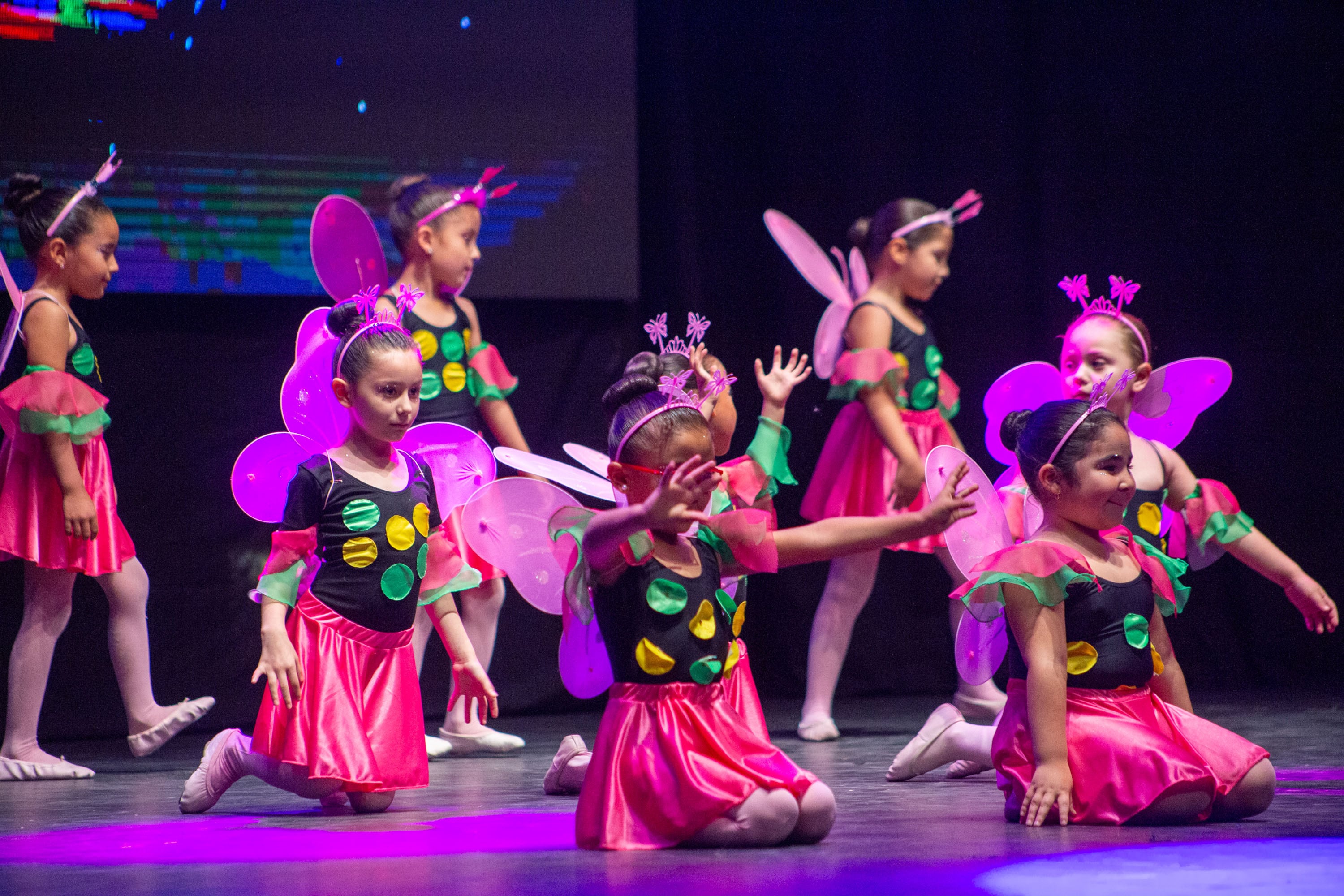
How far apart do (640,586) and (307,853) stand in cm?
68

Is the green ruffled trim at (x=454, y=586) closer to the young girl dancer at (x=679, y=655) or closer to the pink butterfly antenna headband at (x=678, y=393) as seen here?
the pink butterfly antenna headband at (x=678, y=393)

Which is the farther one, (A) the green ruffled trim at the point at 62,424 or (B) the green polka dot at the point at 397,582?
(A) the green ruffled trim at the point at 62,424

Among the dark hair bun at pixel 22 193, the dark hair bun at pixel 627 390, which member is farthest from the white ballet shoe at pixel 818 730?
the dark hair bun at pixel 22 193

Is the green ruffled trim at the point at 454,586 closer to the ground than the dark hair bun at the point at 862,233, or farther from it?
closer to the ground

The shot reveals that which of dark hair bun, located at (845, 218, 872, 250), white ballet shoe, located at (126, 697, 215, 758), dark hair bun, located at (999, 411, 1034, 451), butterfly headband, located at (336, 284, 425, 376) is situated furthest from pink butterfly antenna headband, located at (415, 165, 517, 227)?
dark hair bun, located at (999, 411, 1034, 451)

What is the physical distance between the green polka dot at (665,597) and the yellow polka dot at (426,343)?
73.5 inches

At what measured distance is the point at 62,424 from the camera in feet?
12.2

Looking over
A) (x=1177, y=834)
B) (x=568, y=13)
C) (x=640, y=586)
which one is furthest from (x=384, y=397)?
(x=568, y=13)

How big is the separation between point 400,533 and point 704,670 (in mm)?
867

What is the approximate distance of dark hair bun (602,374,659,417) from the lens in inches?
123

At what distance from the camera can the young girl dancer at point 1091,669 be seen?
260cm

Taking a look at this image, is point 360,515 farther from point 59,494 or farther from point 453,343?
point 453,343


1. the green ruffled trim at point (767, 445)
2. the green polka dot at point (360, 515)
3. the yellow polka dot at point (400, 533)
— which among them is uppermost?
the green ruffled trim at point (767, 445)

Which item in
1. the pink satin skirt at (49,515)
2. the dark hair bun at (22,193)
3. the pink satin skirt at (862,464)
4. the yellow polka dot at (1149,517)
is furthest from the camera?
the pink satin skirt at (862,464)
